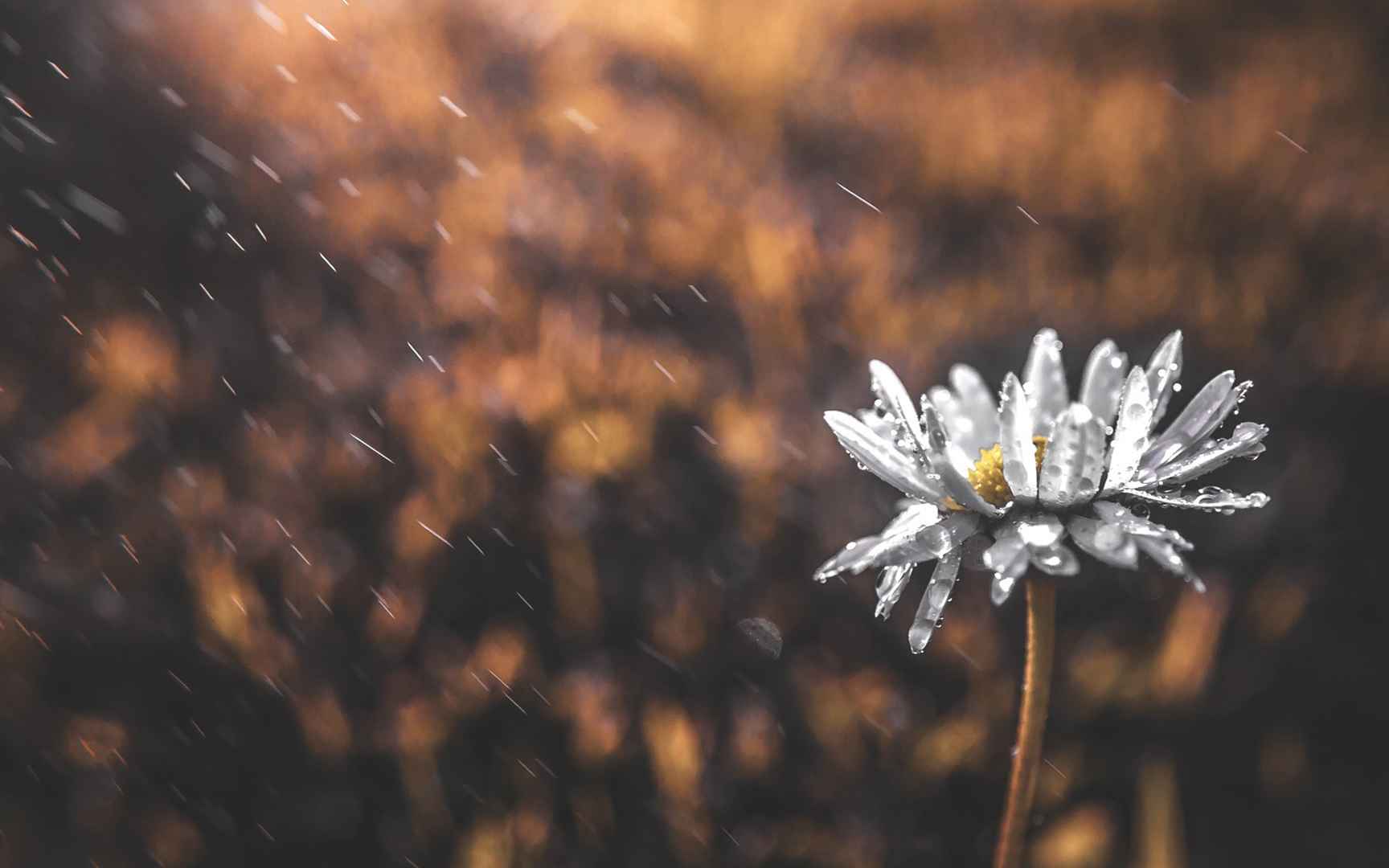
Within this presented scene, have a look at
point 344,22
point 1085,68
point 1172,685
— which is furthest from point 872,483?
point 344,22

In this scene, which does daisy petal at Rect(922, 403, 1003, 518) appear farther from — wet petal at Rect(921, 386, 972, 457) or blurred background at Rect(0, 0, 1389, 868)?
blurred background at Rect(0, 0, 1389, 868)

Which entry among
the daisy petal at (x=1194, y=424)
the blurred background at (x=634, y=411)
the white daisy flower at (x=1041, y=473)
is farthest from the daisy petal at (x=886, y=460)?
the blurred background at (x=634, y=411)

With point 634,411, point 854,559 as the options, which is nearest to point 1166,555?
point 854,559

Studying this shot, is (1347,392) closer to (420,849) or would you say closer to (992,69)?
(992,69)

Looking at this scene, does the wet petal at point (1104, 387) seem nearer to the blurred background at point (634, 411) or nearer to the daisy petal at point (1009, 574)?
the daisy petal at point (1009, 574)

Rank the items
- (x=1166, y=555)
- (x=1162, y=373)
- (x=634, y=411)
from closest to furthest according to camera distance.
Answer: (x=1166, y=555), (x=1162, y=373), (x=634, y=411)

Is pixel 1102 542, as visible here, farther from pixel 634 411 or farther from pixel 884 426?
pixel 634 411
